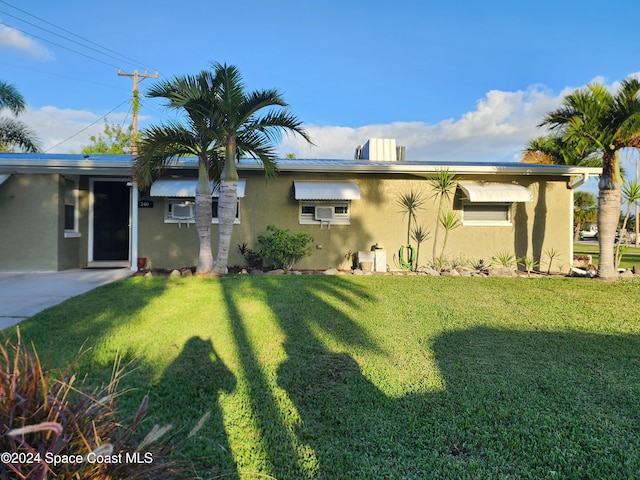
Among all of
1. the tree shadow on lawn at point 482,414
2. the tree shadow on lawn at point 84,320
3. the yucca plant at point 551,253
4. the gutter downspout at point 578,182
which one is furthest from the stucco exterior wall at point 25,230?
the gutter downspout at point 578,182

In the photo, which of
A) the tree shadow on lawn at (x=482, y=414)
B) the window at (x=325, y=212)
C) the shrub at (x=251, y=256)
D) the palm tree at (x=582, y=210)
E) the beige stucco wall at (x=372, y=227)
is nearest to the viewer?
the tree shadow on lawn at (x=482, y=414)

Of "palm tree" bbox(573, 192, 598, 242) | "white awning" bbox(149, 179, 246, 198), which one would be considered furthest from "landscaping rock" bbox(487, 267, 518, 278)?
"palm tree" bbox(573, 192, 598, 242)

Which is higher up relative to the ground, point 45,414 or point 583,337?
point 45,414

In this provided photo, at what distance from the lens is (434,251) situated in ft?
37.2

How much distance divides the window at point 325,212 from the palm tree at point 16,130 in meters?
15.9

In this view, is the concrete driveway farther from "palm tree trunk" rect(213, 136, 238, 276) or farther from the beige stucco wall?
"palm tree trunk" rect(213, 136, 238, 276)

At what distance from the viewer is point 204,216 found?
9391 mm

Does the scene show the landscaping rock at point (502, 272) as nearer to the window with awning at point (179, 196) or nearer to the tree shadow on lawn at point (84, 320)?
the window with awning at point (179, 196)

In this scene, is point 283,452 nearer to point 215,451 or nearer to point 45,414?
point 215,451

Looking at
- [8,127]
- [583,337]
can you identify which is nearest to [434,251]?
[583,337]

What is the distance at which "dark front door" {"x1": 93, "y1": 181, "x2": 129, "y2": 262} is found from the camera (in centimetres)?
1192

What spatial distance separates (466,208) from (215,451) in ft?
37.9

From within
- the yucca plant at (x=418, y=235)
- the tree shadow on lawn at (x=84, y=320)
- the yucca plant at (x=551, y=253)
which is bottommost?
the tree shadow on lawn at (x=84, y=320)

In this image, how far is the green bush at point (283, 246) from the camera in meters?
10.5
